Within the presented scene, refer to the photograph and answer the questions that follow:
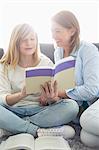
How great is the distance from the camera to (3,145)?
154cm

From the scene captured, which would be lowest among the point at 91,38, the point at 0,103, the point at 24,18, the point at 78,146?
the point at 78,146

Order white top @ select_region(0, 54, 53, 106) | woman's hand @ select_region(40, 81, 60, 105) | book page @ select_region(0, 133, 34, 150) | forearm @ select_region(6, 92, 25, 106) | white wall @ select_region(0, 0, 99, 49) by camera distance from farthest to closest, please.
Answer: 1. white wall @ select_region(0, 0, 99, 49)
2. white top @ select_region(0, 54, 53, 106)
3. forearm @ select_region(6, 92, 25, 106)
4. woman's hand @ select_region(40, 81, 60, 105)
5. book page @ select_region(0, 133, 34, 150)

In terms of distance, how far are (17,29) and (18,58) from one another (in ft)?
0.55

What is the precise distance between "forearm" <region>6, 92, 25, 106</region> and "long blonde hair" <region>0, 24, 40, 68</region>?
19 cm

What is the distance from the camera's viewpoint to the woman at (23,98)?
5.49 ft

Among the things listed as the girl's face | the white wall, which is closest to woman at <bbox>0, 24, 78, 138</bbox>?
the girl's face

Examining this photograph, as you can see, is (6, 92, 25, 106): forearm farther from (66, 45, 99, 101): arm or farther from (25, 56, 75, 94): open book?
(66, 45, 99, 101): arm

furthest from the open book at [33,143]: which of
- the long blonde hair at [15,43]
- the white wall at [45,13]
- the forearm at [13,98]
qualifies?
the white wall at [45,13]

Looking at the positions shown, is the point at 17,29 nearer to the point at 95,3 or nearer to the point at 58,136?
the point at 58,136

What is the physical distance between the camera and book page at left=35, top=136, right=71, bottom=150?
147 centimetres

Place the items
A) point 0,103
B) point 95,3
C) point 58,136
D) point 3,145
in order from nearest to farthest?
point 3,145 → point 58,136 → point 0,103 → point 95,3

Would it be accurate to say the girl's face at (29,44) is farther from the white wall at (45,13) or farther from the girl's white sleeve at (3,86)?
the white wall at (45,13)

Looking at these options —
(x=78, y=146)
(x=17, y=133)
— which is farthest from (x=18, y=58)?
(x=78, y=146)

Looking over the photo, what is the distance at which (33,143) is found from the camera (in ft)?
5.02
